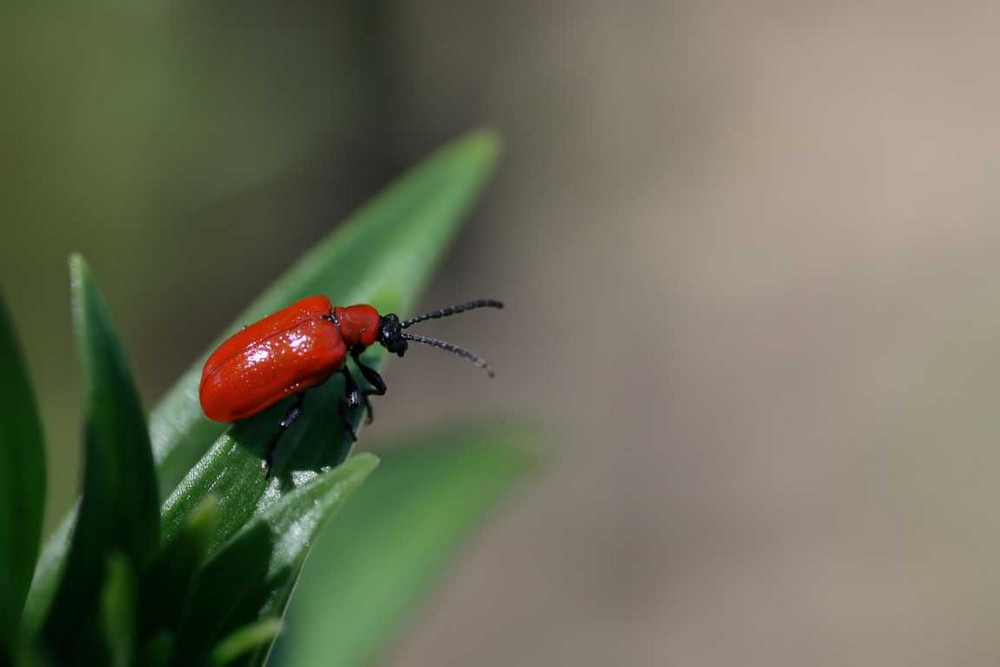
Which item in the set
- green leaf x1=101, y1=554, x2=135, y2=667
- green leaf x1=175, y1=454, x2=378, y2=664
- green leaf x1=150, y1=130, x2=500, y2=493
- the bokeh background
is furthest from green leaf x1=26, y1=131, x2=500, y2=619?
the bokeh background

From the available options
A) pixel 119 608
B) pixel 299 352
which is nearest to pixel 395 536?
pixel 299 352

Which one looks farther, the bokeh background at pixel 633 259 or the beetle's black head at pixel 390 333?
the bokeh background at pixel 633 259

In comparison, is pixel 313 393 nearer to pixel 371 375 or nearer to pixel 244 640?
pixel 371 375

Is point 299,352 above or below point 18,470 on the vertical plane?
below

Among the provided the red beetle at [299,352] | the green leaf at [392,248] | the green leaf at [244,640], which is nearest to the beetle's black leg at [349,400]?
the red beetle at [299,352]

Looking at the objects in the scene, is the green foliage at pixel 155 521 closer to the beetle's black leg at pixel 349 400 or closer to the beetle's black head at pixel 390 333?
the beetle's black leg at pixel 349 400

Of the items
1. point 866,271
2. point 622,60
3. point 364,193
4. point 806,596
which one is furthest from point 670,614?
point 622,60
